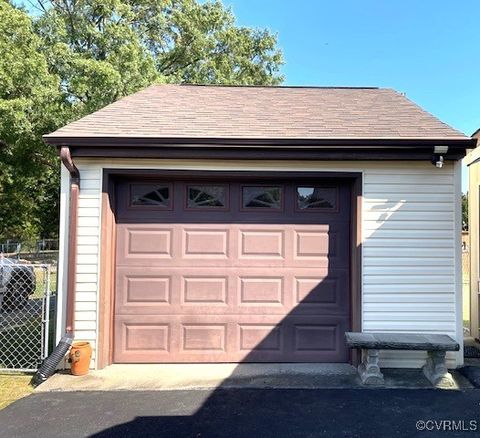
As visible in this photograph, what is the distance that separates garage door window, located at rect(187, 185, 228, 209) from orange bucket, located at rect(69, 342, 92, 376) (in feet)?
6.98

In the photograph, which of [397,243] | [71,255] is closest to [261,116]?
[397,243]

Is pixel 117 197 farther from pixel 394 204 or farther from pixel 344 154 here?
pixel 394 204

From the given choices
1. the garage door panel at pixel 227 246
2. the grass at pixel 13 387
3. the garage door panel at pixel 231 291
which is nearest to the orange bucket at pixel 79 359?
the grass at pixel 13 387

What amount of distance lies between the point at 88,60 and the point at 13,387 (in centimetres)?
1165

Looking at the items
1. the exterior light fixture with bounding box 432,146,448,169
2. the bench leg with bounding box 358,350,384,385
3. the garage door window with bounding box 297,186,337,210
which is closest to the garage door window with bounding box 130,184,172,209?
the garage door window with bounding box 297,186,337,210

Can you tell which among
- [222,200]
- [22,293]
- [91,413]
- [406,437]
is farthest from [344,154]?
[22,293]

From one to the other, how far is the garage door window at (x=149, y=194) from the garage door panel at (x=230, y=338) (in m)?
1.47

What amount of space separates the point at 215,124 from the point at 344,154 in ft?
5.62

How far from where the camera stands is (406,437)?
11.3ft

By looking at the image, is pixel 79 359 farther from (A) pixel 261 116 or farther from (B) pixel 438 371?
(B) pixel 438 371

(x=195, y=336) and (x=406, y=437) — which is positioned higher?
(x=195, y=336)

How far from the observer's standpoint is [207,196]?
5672mm

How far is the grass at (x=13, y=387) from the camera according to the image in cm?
439

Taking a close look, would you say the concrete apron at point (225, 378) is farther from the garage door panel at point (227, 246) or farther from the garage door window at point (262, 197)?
the garage door window at point (262, 197)
